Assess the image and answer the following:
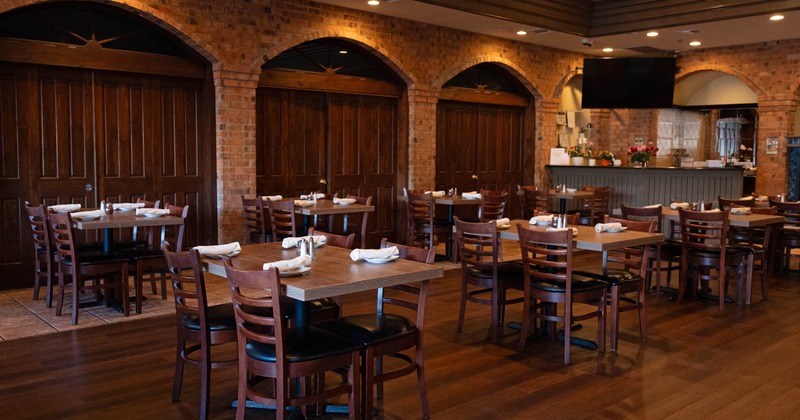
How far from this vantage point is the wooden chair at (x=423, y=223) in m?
8.86

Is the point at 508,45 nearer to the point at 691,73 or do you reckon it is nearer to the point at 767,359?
the point at 691,73

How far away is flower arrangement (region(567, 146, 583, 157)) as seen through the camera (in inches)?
→ 506

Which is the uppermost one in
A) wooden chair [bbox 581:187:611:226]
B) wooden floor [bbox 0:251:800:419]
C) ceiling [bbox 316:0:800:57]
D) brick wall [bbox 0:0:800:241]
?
ceiling [bbox 316:0:800:57]

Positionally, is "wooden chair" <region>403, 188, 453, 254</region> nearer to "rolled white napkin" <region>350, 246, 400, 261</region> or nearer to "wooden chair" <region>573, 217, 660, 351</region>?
"wooden chair" <region>573, 217, 660, 351</region>

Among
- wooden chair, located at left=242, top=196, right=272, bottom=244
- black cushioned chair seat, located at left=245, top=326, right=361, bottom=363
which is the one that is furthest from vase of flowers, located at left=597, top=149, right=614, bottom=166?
black cushioned chair seat, located at left=245, top=326, right=361, bottom=363

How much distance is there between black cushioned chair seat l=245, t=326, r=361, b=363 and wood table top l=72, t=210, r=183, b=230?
2980 mm

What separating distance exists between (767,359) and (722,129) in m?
12.0

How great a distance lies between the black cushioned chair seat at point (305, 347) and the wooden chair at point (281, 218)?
12.3 ft

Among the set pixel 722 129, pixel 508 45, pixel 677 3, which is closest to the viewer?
pixel 677 3

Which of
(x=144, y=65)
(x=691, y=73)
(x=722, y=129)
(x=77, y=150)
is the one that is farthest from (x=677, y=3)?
(x=77, y=150)

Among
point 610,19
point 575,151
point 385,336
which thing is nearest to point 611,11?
point 610,19

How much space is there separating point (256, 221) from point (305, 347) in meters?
4.71

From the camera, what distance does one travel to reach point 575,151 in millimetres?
12945

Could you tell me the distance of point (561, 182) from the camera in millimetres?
12898
